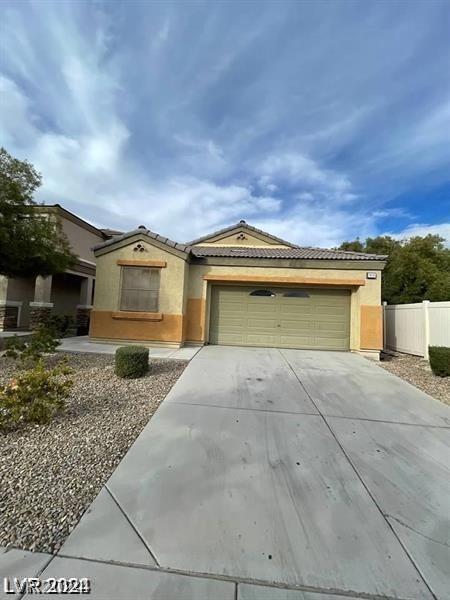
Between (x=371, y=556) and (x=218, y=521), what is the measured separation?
1.17m

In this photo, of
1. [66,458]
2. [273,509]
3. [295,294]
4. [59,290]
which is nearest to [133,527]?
[273,509]

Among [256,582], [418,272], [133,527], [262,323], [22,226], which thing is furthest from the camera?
[418,272]

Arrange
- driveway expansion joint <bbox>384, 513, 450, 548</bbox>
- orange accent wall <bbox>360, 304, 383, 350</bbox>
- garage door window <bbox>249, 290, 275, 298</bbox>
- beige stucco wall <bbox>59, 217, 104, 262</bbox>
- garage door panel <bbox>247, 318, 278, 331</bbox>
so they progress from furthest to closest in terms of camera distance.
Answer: beige stucco wall <bbox>59, 217, 104, 262</bbox> < garage door window <bbox>249, 290, 275, 298</bbox> < garage door panel <bbox>247, 318, 278, 331</bbox> < orange accent wall <bbox>360, 304, 383, 350</bbox> < driveway expansion joint <bbox>384, 513, 450, 548</bbox>

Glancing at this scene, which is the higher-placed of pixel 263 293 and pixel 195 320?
pixel 263 293

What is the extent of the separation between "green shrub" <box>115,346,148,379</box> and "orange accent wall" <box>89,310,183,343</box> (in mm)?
3789

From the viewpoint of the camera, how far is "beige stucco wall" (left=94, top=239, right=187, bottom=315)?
10.2 m

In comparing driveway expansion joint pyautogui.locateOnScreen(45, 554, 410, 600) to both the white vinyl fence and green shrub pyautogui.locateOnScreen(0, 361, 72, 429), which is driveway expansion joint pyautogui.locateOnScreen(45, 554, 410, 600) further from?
the white vinyl fence

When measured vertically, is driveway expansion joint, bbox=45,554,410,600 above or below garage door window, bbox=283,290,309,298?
below

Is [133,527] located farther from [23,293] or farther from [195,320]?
[23,293]

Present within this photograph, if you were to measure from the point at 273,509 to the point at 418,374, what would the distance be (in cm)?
718

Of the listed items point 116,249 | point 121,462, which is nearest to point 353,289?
point 116,249

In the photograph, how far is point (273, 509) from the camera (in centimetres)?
251

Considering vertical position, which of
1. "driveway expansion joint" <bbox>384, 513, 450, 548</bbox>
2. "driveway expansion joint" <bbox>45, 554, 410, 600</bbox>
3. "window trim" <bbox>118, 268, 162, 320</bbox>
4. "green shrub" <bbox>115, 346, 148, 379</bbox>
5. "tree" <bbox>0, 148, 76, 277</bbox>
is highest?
"tree" <bbox>0, 148, 76, 277</bbox>

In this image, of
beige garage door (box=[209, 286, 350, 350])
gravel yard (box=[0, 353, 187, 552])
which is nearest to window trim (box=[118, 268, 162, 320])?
beige garage door (box=[209, 286, 350, 350])
